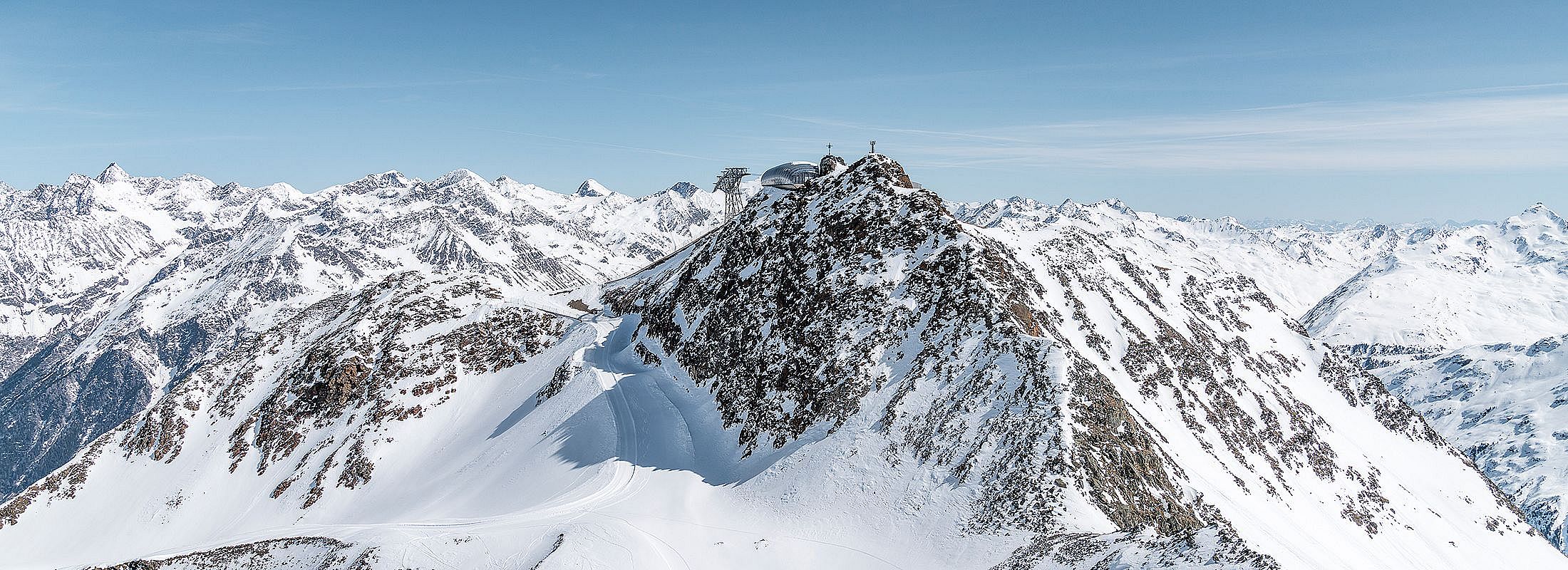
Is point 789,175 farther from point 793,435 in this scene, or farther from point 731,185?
point 793,435

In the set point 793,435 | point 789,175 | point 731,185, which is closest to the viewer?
point 793,435

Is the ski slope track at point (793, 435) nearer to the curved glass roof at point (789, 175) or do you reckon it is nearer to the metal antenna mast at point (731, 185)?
the curved glass roof at point (789, 175)

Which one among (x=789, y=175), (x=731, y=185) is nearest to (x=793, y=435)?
(x=789, y=175)

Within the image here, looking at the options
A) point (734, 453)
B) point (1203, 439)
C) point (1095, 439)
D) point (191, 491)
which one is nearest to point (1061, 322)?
point (1203, 439)

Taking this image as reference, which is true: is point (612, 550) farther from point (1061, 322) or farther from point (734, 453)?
point (1061, 322)

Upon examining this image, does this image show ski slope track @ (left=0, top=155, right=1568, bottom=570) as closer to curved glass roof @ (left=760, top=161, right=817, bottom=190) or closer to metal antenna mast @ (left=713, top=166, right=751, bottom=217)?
curved glass roof @ (left=760, top=161, right=817, bottom=190)

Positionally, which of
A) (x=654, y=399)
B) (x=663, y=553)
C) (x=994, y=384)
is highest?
(x=994, y=384)

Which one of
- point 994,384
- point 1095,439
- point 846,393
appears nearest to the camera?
point 1095,439

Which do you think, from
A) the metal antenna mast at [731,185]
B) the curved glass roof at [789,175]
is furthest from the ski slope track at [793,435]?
the metal antenna mast at [731,185]

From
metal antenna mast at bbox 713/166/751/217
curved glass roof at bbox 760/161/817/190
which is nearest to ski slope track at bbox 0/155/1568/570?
curved glass roof at bbox 760/161/817/190
